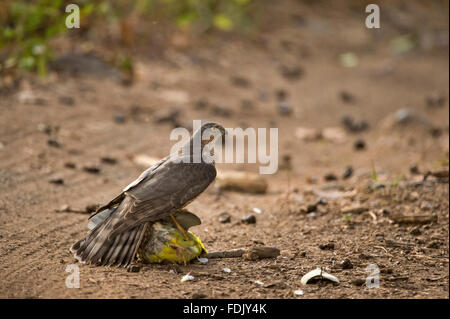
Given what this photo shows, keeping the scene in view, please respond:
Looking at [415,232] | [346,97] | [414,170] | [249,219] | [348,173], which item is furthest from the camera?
[346,97]

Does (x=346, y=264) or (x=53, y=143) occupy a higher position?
(x=53, y=143)

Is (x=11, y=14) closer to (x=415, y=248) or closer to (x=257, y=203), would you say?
(x=257, y=203)

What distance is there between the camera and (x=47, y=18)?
8.14 m

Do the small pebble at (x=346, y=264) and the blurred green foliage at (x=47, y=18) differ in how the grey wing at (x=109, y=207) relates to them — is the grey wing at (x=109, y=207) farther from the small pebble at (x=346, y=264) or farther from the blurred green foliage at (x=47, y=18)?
the blurred green foliage at (x=47, y=18)

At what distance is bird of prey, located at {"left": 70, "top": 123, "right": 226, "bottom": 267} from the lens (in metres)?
3.88

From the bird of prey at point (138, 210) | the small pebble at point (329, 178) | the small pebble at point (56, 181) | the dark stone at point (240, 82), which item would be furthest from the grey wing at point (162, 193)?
the dark stone at point (240, 82)

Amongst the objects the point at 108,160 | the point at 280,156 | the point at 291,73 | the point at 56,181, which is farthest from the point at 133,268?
the point at 291,73

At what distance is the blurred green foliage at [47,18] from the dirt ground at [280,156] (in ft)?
1.46

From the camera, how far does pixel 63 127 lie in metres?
7.06

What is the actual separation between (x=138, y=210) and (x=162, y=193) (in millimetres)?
202

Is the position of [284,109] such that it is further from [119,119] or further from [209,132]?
[209,132]
